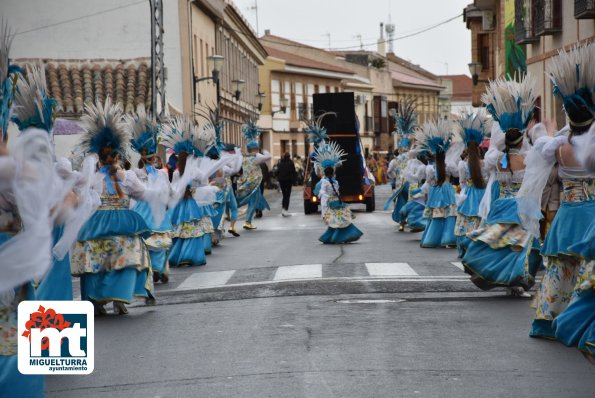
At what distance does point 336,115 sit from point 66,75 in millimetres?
8526

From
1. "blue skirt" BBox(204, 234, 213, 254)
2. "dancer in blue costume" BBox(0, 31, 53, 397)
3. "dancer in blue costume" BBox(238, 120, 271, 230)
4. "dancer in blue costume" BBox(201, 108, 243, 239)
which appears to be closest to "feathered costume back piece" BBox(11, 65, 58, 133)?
"dancer in blue costume" BBox(0, 31, 53, 397)

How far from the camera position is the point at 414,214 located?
74.3 feet

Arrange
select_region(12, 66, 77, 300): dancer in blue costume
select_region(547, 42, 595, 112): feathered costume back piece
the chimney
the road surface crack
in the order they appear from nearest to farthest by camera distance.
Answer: select_region(547, 42, 595, 112): feathered costume back piece
select_region(12, 66, 77, 300): dancer in blue costume
the road surface crack
the chimney

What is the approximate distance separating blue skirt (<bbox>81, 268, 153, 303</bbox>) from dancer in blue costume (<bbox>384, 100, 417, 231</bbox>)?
496 inches

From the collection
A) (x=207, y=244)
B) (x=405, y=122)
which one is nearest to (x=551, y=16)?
(x=405, y=122)

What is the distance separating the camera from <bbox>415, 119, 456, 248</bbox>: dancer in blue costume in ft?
62.6

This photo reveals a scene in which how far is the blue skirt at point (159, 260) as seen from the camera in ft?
48.3

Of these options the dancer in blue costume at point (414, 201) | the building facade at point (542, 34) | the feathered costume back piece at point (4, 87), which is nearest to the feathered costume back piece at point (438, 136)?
the building facade at point (542, 34)

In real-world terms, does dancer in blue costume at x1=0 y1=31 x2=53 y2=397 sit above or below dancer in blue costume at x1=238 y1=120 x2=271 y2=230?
above

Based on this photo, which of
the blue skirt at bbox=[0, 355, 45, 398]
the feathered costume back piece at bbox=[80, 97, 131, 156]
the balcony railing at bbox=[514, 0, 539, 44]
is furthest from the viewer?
the balcony railing at bbox=[514, 0, 539, 44]

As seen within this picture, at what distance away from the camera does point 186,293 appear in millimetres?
13414

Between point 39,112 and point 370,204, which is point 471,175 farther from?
point 370,204

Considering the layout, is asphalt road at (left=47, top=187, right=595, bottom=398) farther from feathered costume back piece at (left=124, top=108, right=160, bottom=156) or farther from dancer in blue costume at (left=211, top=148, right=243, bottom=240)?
dancer in blue costume at (left=211, top=148, right=243, bottom=240)

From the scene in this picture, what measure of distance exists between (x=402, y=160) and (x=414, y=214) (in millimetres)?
2625
